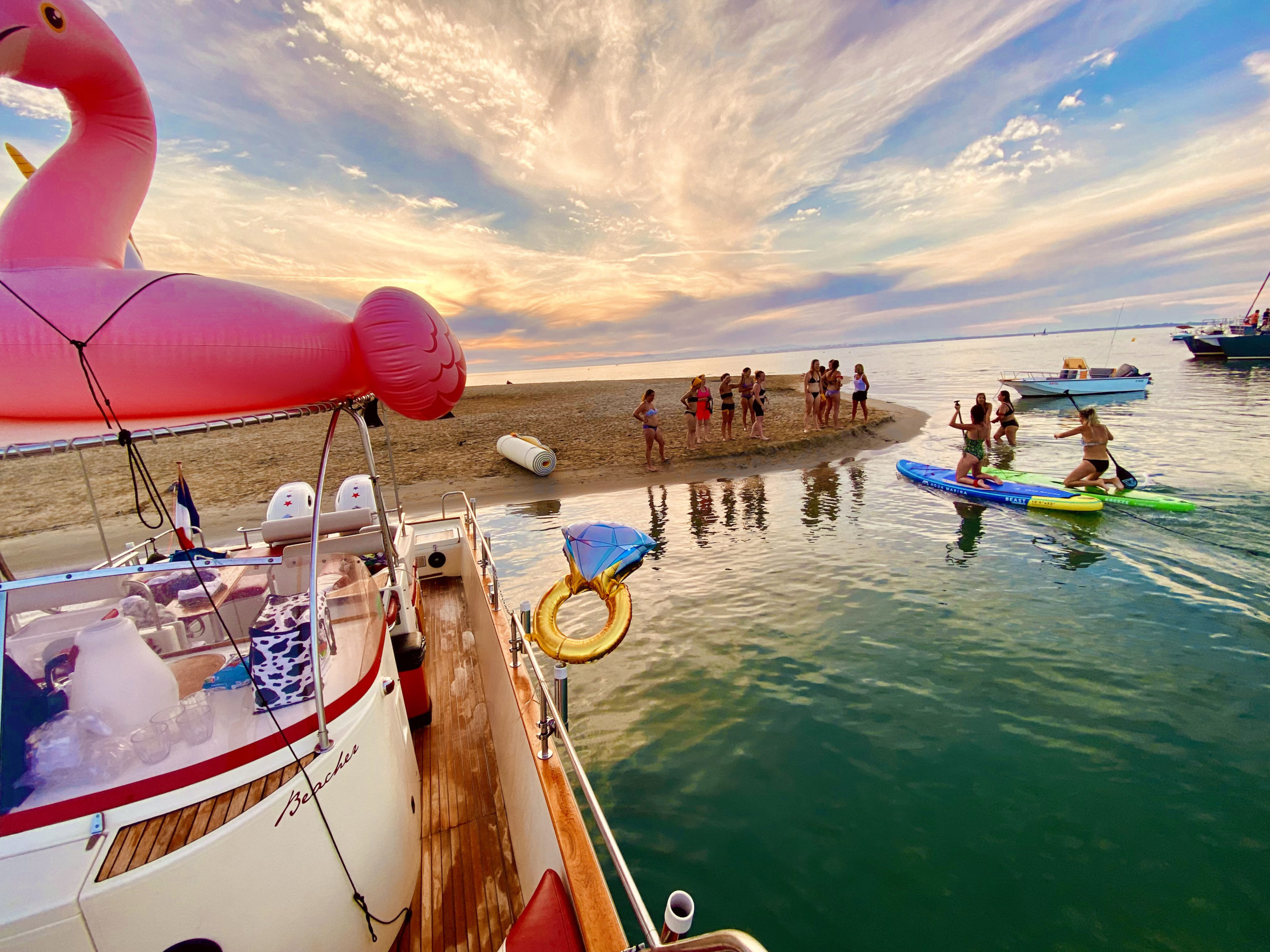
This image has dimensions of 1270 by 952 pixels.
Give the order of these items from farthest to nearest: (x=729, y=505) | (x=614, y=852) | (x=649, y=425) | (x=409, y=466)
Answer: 1. (x=409, y=466)
2. (x=649, y=425)
3. (x=729, y=505)
4. (x=614, y=852)

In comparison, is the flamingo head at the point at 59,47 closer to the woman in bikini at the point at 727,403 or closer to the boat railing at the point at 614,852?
the boat railing at the point at 614,852

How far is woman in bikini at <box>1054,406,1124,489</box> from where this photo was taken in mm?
11969

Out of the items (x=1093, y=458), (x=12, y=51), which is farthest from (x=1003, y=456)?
(x=12, y=51)

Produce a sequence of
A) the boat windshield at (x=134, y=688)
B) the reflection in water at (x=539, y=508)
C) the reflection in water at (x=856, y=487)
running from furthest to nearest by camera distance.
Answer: the reflection in water at (x=539, y=508)
the reflection in water at (x=856, y=487)
the boat windshield at (x=134, y=688)

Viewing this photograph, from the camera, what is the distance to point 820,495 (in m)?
13.6

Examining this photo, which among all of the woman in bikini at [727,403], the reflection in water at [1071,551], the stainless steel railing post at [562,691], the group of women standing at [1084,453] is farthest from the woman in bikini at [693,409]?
the stainless steel railing post at [562,691]

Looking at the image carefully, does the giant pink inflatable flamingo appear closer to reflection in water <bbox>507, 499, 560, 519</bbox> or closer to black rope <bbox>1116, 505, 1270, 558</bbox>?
reflection in water <bbox>507, 499, 560, 519</bbox>

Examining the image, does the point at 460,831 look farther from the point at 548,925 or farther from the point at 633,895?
the point at 633,895

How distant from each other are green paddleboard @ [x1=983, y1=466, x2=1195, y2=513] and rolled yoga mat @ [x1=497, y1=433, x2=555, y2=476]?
499 inches

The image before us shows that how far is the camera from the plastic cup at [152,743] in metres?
2.25

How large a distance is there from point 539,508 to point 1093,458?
14002mm

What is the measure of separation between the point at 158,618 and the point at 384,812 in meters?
1.91

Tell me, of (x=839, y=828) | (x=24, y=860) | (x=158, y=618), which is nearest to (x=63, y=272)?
(x=158, y=618)

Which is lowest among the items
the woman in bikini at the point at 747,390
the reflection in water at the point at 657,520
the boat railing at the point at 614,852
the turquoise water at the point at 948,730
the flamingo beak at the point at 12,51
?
the turquoise water at the point at 948,730
